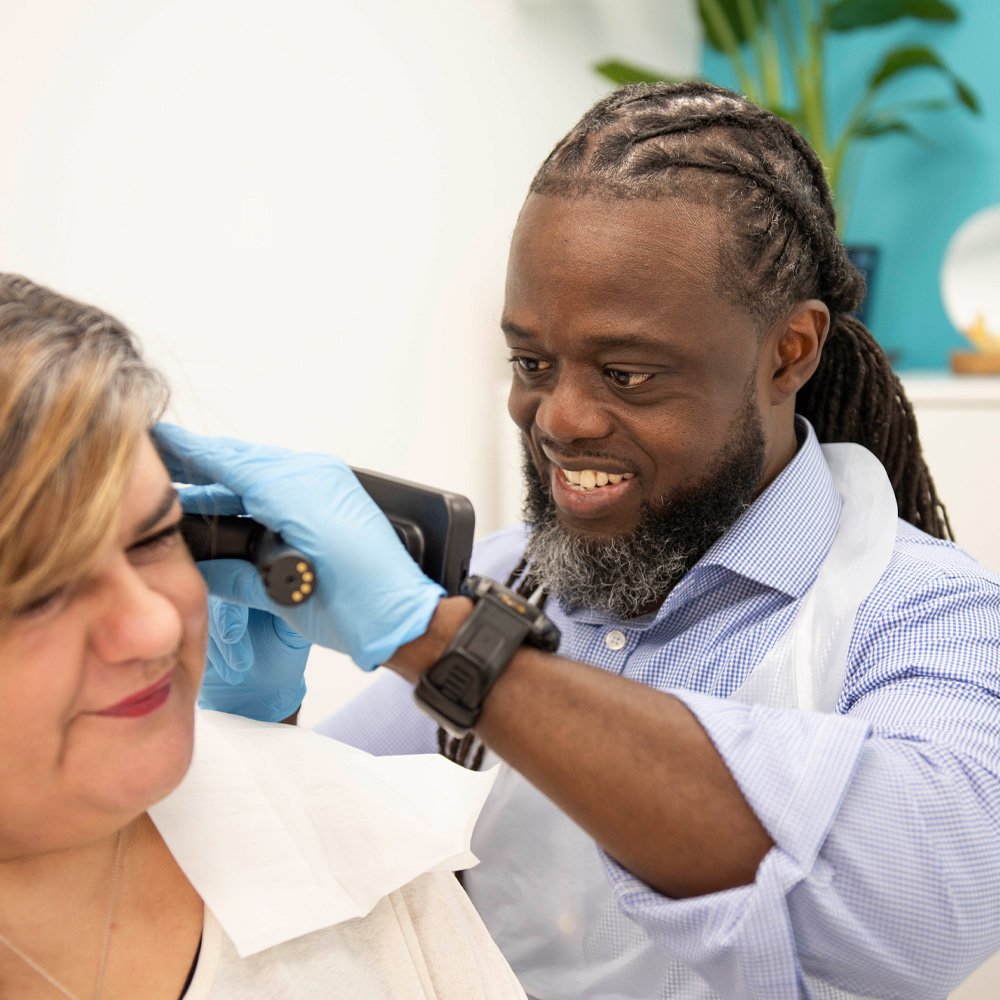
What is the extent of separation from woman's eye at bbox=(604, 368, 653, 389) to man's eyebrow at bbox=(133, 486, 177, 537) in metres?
0.53

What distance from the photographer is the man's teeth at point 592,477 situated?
52.1 inches

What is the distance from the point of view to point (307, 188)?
206 cm

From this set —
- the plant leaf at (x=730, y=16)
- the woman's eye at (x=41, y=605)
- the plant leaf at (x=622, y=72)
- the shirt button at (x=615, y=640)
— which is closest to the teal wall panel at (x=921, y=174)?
the plant leaf at (x=730, y=16)

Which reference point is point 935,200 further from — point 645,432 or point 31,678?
point 31,678

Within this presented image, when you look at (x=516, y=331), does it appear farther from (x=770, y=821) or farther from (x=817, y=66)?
(x=817, y=66)

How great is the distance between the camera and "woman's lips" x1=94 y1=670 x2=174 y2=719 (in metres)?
0.86

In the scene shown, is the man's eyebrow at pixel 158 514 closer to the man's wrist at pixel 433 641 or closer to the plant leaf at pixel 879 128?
the man's wrist at pixel 433 641

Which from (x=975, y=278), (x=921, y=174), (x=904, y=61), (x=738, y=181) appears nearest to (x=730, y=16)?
(x=904, y=61)

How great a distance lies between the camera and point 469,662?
989 millimetres

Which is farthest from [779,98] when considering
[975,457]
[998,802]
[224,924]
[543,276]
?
[224,924]

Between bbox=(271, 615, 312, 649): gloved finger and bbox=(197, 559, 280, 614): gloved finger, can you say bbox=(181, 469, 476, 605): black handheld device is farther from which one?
bbox=(271, 615, 312, 649): gloved finger

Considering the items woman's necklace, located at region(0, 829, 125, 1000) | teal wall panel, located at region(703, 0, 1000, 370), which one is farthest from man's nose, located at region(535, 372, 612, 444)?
teal wall panel, located at region(703, 0, 1000, 370)

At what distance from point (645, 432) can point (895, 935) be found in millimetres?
549

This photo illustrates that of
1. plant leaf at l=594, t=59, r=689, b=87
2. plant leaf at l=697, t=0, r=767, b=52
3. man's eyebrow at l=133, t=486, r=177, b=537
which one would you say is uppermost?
plant leaf at l=697, t=0, r=767, b=52
